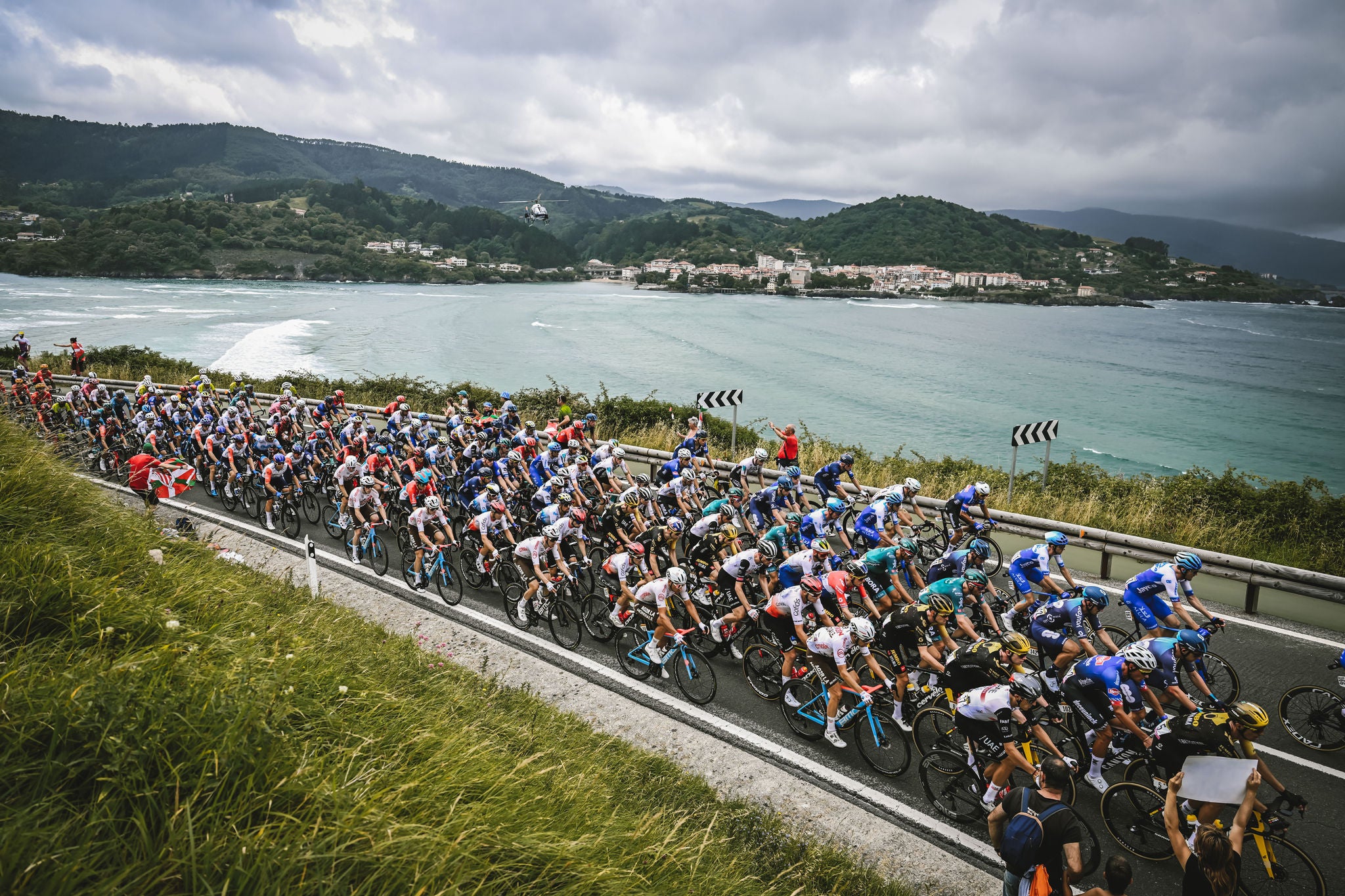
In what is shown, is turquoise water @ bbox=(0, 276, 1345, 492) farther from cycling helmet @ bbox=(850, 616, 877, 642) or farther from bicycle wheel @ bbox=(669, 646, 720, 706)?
cycling helmet @ bbox=(850, 616, 877, 642)

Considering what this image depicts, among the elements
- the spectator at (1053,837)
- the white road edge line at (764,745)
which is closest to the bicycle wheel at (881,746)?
the white road edge line at (764,745)

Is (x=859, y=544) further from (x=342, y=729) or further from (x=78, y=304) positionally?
(x=78, y=304)

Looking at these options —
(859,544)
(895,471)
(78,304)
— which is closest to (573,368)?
(895,471)

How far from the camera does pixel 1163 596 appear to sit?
7.38 metres

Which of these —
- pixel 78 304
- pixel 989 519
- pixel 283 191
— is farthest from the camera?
pixel 283 191

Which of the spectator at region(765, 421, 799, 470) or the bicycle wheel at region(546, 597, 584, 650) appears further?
the spectator at region(765, 421, 799, 470)

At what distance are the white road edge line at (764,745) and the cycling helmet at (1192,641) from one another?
2.62 m

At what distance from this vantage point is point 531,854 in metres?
3.69

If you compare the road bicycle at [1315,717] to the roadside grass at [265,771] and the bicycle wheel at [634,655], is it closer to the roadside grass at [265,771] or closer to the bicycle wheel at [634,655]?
the roadside grass at [265,771]

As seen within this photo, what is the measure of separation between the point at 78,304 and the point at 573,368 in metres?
69.4

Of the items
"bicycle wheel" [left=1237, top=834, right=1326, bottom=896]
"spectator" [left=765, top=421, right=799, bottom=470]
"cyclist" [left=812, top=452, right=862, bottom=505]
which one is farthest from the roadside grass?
"spectator" [left=765, top=421, right=799, bottom=470]

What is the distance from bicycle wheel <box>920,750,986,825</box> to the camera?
6.22m

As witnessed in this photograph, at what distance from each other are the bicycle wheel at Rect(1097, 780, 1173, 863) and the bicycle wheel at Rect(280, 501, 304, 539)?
1396 cm

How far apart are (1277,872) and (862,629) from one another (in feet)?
11.1
